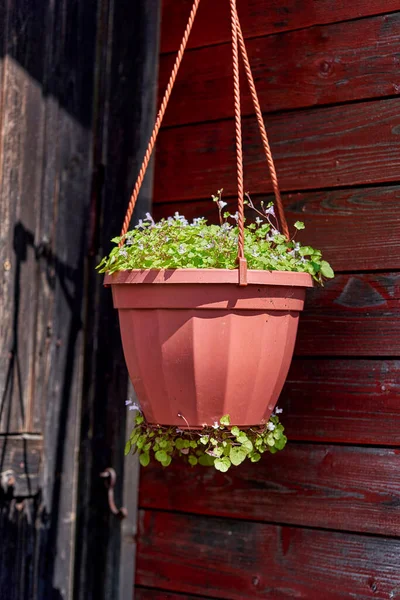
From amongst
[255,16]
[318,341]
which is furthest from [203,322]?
[255,16]

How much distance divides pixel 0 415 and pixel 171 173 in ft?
2.51

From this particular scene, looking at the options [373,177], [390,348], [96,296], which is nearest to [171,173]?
[96,296]

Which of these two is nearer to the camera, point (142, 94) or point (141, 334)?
point (141, 334)

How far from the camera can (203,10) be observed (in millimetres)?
2104

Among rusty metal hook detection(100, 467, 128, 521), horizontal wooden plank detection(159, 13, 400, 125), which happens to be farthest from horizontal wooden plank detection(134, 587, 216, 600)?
horizontal wooden plank detection(159, 13, 400, 125)

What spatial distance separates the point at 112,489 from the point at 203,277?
34.8 inches

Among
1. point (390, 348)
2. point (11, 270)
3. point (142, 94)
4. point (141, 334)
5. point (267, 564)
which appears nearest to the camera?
point (141, 334)

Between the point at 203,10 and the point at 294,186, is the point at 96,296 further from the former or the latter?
the point at 203,10

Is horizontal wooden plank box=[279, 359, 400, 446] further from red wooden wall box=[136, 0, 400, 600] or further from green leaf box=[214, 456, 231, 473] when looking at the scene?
green leaf box=[214, 456, 231, 473]

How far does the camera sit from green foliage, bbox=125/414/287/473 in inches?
59.9

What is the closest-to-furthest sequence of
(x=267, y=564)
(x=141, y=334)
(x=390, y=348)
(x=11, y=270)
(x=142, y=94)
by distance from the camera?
(x=141, y=334)
(x=390, y=348)
(x=267, y=564)
(x=11, y=270)
(x=142, y=94)

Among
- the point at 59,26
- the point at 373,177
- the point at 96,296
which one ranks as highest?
the point at 59,26

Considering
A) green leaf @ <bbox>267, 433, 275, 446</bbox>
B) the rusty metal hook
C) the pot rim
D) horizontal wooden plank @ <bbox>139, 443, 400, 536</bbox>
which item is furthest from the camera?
the rusty metal hook

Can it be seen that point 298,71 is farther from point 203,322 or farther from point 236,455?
point 236,455
